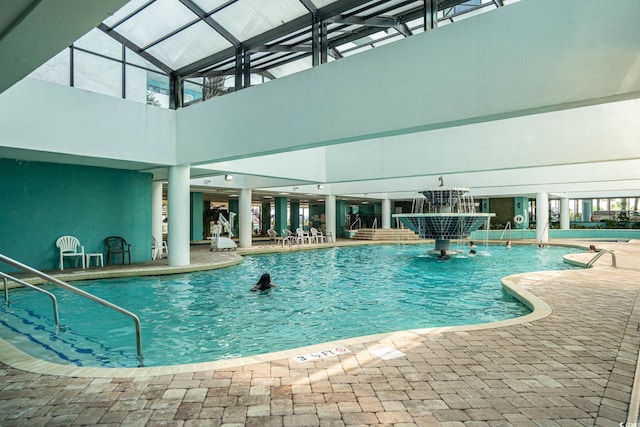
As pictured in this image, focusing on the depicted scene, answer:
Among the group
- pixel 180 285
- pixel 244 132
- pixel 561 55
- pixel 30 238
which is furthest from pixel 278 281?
pixel 561 55

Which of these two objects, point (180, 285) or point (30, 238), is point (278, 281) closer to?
point (180, 285)

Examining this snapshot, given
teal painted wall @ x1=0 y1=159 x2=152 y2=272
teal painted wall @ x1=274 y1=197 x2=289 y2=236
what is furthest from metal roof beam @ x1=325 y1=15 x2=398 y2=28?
teal painted wall @ x1=274 y1=197 x2=289 y2=236

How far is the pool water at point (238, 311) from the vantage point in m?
5.06

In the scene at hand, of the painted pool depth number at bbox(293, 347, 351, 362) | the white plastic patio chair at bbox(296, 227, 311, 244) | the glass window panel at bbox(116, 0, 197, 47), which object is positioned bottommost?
the painted pool depth number at bbox(293, 347, 351, 362)

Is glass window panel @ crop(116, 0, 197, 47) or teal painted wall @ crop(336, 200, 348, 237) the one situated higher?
glass window panel @ crop(116, 0, 197, 47)

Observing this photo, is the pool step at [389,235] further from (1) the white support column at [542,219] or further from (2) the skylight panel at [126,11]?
(2) the skylight panel at [126,11]

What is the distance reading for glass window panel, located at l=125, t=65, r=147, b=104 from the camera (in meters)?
10.4

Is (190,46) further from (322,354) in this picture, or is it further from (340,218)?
(340,218)

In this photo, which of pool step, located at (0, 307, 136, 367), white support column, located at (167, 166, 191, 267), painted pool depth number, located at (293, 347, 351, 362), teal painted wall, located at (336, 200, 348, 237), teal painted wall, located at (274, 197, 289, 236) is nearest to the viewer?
painted pool depth number, located at (293, 347, 351, 362)

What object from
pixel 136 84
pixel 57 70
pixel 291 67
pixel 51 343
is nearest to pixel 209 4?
pixel 291 67

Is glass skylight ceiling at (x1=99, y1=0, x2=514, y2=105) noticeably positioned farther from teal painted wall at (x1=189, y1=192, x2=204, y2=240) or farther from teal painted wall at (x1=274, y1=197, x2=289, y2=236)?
teal painted wall at (x1=274, y1=197, x2=289, y2=236)

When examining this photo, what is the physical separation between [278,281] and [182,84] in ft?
20.9

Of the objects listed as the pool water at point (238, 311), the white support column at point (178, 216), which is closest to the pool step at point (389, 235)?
the pool water at point (238, 311)

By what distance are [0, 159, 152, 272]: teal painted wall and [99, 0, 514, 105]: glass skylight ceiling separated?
405 centimetres
